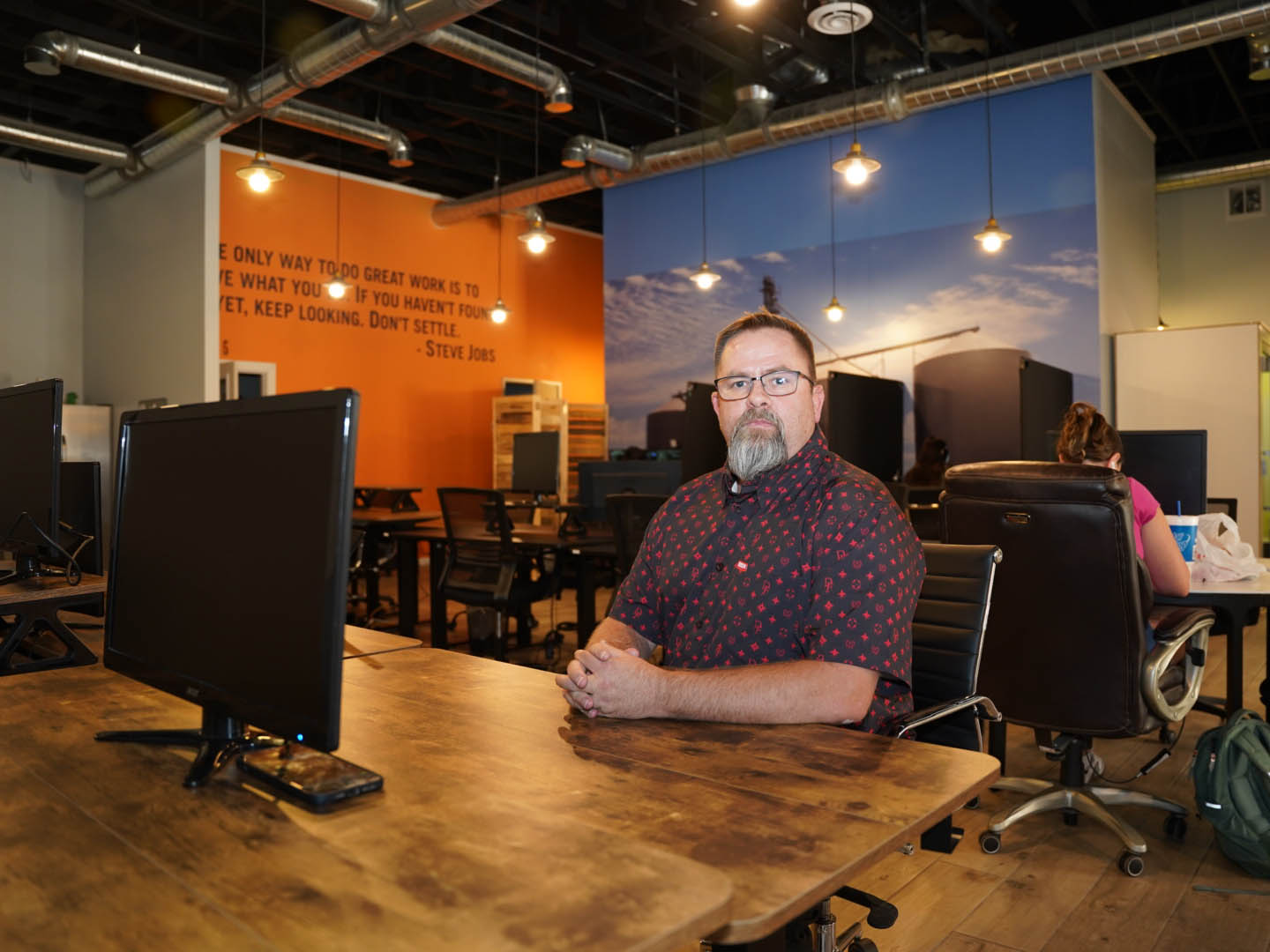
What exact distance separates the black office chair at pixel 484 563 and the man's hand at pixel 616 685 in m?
3.53

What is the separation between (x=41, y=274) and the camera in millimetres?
9430

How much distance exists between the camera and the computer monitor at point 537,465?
23.6ft

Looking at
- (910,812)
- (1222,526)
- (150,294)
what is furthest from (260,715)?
(150,294)

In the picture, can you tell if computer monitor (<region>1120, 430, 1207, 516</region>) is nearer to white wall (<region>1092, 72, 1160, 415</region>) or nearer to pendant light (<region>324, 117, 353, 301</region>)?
white wall (<region>1092, 72, 1160, 415</region>)

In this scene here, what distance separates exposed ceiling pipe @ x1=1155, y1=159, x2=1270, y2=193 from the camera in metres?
9.43

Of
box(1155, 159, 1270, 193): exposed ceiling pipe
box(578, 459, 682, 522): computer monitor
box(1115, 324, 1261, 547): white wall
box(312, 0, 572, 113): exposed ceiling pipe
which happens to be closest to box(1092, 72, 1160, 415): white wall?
Result: box(1115, 324, 1261, 547): white wall

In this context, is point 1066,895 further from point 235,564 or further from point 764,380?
point 235,564

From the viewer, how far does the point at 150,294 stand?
8.84 metres

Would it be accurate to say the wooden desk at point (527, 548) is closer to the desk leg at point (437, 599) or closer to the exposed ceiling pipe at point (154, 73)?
the desk leg at point (437, 599)

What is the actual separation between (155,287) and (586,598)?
5.83 m

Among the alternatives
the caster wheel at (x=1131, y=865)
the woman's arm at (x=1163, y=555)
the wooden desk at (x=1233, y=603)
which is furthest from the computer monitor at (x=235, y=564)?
the wooden desk at (x=1233, y=603)

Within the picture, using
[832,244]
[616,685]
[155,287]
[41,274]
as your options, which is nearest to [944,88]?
[832,244]

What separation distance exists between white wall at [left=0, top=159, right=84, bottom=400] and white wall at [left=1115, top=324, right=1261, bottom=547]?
31.6ft

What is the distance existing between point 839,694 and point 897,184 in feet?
24.8
